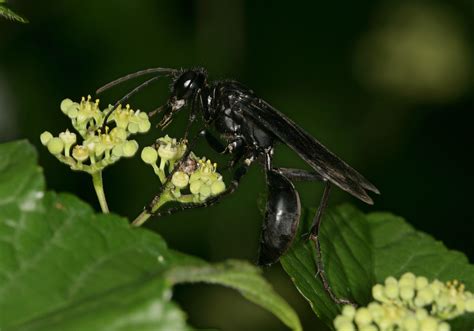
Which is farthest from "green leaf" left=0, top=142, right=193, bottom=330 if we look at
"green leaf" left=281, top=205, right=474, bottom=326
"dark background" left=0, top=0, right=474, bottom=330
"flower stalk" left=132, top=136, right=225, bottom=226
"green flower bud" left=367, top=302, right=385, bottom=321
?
"dark background" left=0, top=0, right=474, bottom=330

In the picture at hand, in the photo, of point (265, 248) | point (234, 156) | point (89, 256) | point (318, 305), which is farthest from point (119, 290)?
point (234, 156)

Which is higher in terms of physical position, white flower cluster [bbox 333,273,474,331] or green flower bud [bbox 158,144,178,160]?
green flower bud [bbox 158,144,178,160]

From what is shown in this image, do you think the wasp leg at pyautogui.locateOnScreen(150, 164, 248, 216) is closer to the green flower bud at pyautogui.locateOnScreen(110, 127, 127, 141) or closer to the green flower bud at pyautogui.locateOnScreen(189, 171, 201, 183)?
the green flower bud at pyautogui.locateOnScreen(189, 171, 201, 183)

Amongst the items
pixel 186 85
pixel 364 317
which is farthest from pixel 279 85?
pixel 364 317

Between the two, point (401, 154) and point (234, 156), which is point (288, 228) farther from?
point (401, 154)

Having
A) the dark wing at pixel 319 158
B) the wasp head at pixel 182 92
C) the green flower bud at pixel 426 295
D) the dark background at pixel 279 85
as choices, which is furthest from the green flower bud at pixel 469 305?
the dark background at pixel 279 85
